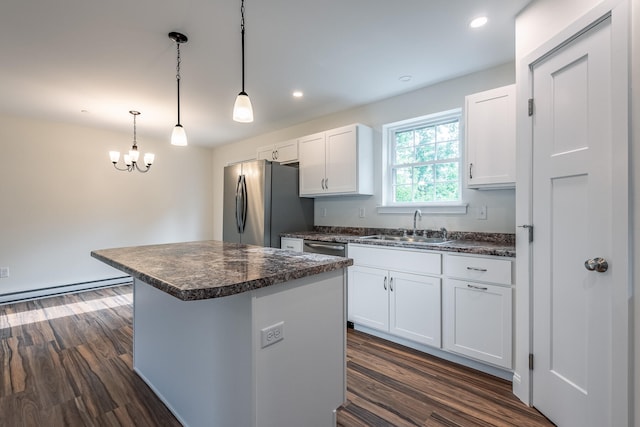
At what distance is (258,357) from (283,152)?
3.21m

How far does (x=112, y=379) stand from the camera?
2.09 m

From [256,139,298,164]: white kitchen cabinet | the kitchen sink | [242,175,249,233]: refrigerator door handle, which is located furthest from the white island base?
[256,139,298,164]: white kitchen cabinet

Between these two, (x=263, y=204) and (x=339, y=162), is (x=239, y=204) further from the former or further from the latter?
(x=339, y=162)

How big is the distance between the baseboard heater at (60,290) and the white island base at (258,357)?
143 inches

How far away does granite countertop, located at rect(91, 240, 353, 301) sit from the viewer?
1012mm

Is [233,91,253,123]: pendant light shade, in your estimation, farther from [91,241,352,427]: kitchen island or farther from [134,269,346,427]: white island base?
[134,269,346,427]: white island base

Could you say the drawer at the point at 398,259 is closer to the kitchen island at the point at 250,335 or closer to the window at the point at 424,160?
the window at the point at 424,160

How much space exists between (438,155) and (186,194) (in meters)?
4.44

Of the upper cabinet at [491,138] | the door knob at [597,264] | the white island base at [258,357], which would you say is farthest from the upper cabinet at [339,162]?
the door knob at [597,264]

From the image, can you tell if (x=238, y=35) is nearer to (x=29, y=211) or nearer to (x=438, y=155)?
(x=438, y=155)

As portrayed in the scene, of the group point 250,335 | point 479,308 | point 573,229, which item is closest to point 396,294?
point 479,308

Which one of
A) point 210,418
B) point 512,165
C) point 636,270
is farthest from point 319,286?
point 512,165

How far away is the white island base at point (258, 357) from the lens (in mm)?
1173

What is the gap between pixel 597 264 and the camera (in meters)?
1.35
